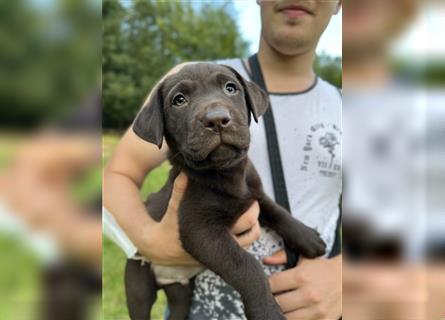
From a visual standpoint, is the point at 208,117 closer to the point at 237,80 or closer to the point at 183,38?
the point at 237,80

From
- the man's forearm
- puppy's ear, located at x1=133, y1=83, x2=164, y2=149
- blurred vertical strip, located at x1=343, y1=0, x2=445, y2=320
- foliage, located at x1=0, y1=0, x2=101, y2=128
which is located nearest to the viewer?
foliage, located at x1=0, y1=0, x2=101, y2=128

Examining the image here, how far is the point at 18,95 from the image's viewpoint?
991mm

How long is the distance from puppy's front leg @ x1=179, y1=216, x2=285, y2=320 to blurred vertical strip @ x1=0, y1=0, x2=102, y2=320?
48cm

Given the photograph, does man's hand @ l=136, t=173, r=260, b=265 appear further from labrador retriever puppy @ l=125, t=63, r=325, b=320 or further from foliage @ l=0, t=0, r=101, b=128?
foliage @ l=0, t=0, r=101, b=128

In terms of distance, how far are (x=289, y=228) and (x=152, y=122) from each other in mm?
616

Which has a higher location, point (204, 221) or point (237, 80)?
point (237, 80)

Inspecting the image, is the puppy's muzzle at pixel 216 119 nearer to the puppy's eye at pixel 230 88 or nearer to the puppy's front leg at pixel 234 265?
the puppy's eye at pixel 230 88

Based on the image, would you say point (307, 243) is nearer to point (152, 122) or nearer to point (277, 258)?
point (277, 258)

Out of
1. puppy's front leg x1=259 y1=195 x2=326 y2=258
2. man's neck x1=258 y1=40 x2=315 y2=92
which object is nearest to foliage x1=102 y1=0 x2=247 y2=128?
man's neck x1=258 y1=40 x2=315 y2=92

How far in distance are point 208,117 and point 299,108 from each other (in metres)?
0.53

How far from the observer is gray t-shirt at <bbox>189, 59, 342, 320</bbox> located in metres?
1.84

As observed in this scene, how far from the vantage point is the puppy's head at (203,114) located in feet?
4.92

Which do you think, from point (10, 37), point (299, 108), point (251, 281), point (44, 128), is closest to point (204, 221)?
point (251, 281)

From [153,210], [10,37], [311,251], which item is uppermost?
[10,37]
